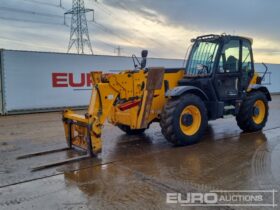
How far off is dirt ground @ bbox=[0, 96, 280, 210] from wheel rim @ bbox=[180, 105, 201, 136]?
0.31 metres

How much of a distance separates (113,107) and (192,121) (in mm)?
1605

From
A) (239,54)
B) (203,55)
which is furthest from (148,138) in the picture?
(239,54)

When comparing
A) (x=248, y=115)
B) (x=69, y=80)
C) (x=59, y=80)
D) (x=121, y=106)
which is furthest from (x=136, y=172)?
(x=69, y=80)

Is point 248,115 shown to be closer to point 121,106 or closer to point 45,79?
point 121,106

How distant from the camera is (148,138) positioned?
750 cm

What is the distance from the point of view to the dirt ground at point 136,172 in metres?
4.00

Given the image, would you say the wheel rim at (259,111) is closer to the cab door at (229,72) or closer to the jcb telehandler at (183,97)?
the jcb telehandler at (183,97)

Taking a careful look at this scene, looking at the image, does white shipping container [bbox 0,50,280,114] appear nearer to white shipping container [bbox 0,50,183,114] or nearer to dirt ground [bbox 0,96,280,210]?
white shipping container [bbox 0,50,183,114]

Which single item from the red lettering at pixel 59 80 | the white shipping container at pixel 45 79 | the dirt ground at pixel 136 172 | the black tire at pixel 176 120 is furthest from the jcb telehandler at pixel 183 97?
the red lettering at pixel 59 80

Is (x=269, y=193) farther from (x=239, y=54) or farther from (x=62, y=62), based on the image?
(x=62, y=62)

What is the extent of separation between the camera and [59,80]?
13070 mm

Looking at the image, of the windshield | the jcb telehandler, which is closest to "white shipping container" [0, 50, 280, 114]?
the jcb telehandler

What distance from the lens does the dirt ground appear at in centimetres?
400

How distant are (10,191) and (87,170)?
3.91 ft
